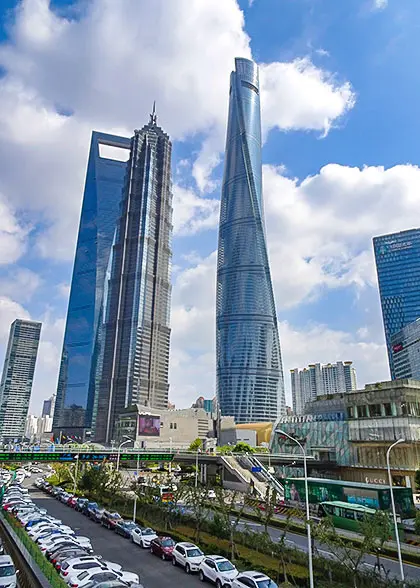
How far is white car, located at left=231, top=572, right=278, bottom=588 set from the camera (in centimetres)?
2291

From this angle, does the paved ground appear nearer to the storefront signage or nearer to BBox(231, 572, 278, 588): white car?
BBox(231, 572, 278, 588): white car

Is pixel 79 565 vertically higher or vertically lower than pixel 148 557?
higher

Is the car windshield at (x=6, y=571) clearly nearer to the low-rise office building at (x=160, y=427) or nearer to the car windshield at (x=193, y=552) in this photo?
the car windshield at (x=193, y=552)

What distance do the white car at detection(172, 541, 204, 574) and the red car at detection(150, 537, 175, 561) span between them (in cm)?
A: 100

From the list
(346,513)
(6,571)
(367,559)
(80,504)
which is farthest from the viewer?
(80,504)

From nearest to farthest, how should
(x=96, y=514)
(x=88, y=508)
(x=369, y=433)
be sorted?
(x=96, y=514), (x=88, y=508), (x=369, y=433)

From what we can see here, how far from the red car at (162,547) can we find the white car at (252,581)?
10421mm

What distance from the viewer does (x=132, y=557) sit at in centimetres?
3400

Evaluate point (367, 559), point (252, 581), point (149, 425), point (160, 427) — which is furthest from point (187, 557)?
point (160, 427)

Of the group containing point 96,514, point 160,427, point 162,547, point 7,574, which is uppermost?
point 160,427

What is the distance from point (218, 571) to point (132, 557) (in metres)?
10.7

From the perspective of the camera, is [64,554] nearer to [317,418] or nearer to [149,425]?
[317,418]

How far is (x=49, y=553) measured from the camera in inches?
1096

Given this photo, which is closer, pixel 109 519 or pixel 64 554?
pixel 64 554
